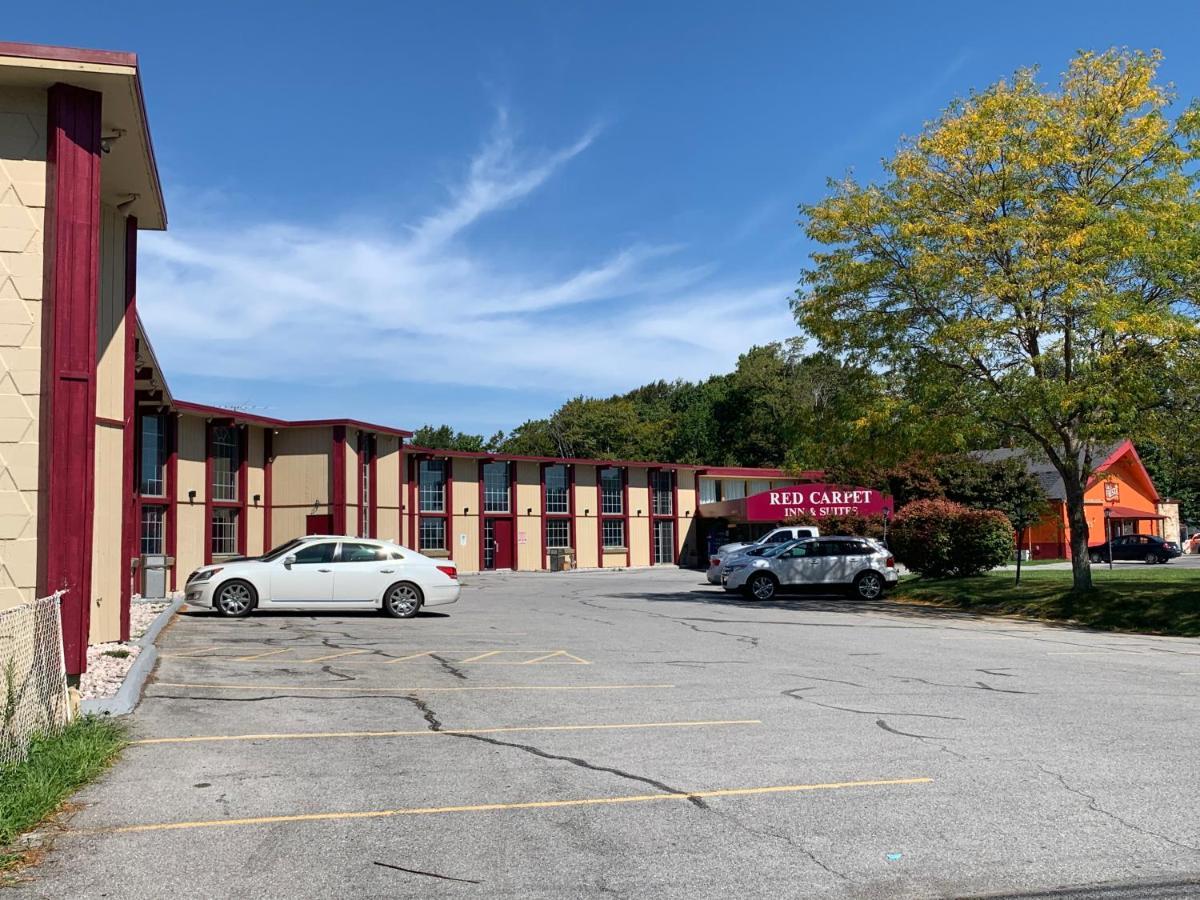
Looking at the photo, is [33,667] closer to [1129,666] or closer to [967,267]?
[1129,666]

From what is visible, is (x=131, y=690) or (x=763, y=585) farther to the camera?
(x=763, y=585)

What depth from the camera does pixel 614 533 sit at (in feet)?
180

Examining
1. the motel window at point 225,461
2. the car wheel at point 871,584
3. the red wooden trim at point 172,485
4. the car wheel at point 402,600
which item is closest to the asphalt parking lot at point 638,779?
the car wheel at point 402,600

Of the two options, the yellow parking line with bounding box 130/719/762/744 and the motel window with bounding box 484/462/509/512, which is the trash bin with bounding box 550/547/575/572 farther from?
the yellow parking line with bounding box 130/719/762/744

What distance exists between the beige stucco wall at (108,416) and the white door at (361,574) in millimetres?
Answer: 4715

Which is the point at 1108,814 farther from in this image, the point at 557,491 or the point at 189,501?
the point at 557,491

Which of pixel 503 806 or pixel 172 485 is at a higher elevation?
pixel 172 485

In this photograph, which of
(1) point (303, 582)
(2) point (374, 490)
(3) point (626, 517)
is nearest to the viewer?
(1) point (303, 582)

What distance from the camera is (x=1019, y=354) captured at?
2339 centimetres

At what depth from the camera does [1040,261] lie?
22.2 metres

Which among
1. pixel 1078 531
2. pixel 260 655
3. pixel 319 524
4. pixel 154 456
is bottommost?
pixel 260 655

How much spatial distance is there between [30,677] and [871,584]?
75.4ft

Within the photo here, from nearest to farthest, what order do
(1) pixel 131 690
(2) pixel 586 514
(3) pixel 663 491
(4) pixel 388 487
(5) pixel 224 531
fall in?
(1) pixel 131 690 < (5) pixel 224 531 < (4) pixel 388 487 < (2) pixel 586 514 < (3) pixel 663 491

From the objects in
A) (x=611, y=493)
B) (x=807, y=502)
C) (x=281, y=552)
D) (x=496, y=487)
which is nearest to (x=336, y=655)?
(x=281, y=552)
